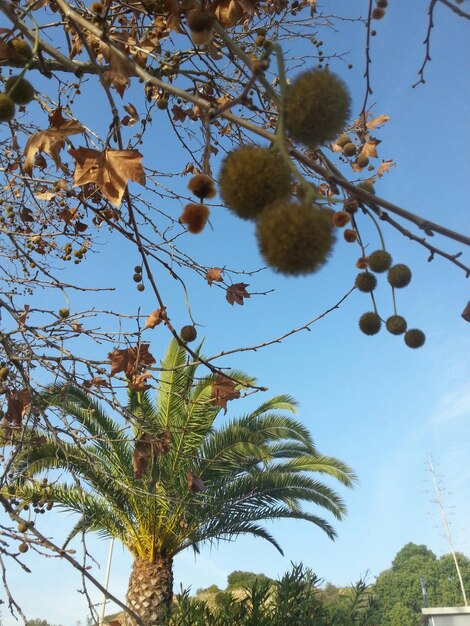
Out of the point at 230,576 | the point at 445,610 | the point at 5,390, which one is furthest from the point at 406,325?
the point at 230,576

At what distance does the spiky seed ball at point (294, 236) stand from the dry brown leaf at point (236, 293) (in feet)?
6.86

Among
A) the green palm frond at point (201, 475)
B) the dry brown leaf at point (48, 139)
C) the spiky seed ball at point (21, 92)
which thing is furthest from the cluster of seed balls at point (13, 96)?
the green palm frond at point (201, 475)

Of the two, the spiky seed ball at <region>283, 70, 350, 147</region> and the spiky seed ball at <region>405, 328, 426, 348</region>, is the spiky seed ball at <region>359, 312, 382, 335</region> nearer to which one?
the spiky seed ball at <region>405, 328, 426, 348</region>

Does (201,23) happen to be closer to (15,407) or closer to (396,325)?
(396,325)

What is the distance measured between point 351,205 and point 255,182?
32cm

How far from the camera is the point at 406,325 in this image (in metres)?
1.43

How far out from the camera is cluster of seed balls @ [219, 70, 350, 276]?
2.95 feet

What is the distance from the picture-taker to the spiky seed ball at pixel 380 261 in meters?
1.34

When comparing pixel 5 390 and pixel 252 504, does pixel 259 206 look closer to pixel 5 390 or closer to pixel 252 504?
pixel 5 390

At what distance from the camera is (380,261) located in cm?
134

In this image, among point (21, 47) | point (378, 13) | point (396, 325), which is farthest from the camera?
point (378, 13)

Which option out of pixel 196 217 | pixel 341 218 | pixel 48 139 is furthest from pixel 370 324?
pixel 48 139

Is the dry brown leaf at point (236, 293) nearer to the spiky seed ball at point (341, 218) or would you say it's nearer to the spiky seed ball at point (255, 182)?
the spiky seed ball at point (341, 218)

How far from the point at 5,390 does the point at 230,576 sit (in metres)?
26.4
